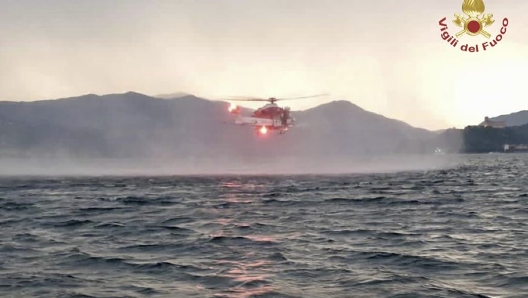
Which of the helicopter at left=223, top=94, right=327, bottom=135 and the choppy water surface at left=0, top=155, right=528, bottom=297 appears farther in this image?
the helicopter at left=223, top=94, right=327, bottom=135

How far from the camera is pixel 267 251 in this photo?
2791 cm

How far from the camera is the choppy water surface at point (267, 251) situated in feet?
67.8

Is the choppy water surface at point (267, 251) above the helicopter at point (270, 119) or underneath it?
underneath

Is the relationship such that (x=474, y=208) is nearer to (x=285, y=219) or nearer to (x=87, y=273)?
(x=285, y=219)

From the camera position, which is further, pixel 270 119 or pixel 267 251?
pixel 270 119

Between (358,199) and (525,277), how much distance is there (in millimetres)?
36502

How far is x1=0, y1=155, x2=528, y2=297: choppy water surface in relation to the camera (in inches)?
813

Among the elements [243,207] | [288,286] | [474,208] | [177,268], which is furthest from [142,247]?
[474,208]

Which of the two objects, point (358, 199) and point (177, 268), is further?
point (358, 199)

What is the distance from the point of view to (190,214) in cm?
4553

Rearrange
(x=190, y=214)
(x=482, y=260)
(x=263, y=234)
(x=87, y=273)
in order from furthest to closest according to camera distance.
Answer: (x=190, y=214) < (x=263, y=234) < (x=482, y=260) < (x=87, y=273)

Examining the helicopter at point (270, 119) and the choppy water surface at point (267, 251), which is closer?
the choppy water surface at point (267, 251)

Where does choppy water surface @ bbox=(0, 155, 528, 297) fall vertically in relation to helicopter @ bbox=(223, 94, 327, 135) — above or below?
below

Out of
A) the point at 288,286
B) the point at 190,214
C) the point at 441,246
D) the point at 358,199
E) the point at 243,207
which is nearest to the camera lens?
the point at 288,286
